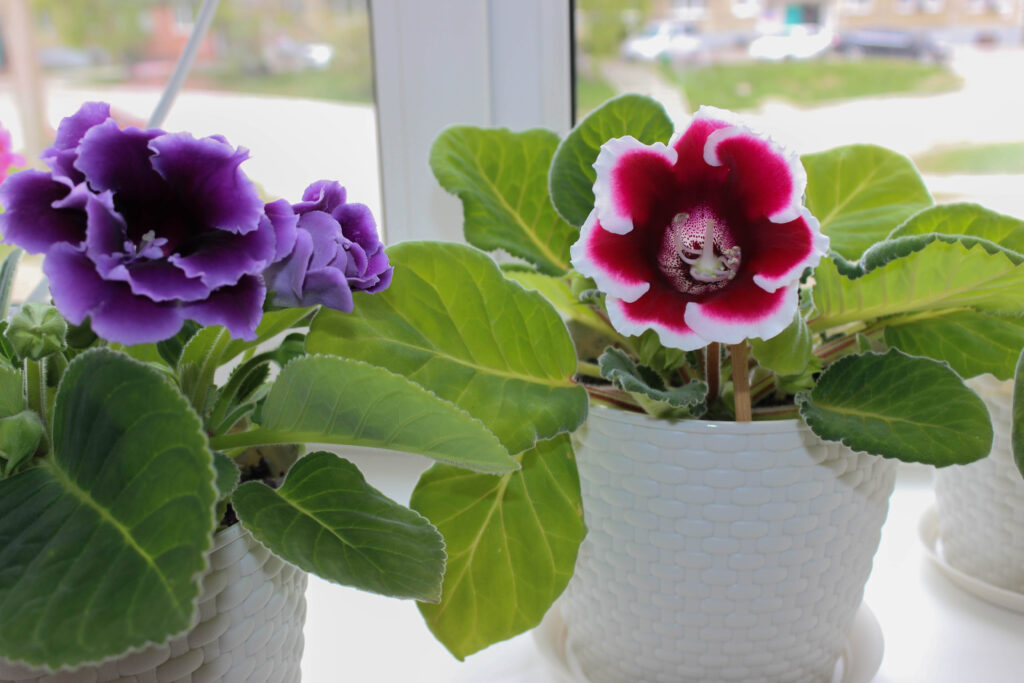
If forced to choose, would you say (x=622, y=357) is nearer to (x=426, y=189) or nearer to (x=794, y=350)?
(x=794, y=350)

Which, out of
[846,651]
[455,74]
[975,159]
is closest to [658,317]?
[846,651]

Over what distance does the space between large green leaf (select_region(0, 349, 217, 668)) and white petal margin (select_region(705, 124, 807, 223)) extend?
0.27 m

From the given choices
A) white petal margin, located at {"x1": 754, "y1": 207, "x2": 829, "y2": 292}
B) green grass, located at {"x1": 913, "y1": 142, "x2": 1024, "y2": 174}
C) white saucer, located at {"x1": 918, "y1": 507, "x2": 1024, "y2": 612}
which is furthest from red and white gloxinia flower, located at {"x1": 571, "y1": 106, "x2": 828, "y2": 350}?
green grass, located at {"x1": 913, "y1": 142, "x2": 1024, "y2": 174}

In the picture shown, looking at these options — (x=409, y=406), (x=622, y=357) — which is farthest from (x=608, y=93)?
(x=409, y=406)

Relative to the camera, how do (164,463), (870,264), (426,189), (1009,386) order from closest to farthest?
(164,463) < (870,264) < (1009,386) < (426,189)

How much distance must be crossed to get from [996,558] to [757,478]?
0.95 feet

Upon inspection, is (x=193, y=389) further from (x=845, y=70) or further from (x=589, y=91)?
(x=845, y=70)

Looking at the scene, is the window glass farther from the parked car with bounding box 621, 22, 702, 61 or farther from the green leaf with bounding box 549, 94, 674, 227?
the green leaf with bounding box 549, 94, 674, 227

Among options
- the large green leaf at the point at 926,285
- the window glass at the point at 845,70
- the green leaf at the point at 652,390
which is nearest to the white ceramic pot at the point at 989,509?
the large green leaf at the point at 926,285

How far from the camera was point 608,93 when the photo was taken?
85 cm

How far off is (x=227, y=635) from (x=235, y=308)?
0.16 meters

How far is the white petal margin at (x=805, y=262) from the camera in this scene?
406mm

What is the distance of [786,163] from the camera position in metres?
0.42

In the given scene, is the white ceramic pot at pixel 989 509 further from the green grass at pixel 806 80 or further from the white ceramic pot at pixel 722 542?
the green grass at pixel 806 80
